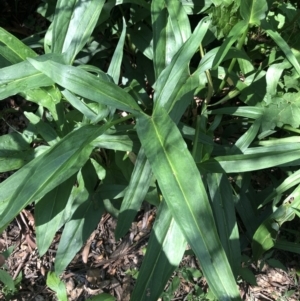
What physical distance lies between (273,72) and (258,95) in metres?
0.12

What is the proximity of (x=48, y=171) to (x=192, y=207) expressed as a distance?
365mm

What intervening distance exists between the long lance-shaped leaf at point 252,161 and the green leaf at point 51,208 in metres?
0.48

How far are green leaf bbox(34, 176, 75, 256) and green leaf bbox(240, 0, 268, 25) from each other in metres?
0.78

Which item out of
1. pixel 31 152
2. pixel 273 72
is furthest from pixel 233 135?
pixel 31 152

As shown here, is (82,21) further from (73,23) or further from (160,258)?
(160,258)

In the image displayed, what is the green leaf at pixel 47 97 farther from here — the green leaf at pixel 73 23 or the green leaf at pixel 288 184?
the green leaf at pixel 288 184

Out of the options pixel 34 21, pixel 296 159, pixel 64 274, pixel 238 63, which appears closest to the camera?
pixel 296 159

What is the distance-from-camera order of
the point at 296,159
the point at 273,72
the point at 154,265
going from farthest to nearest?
the point at 273,72, the point at 296,159, the point at 154,265

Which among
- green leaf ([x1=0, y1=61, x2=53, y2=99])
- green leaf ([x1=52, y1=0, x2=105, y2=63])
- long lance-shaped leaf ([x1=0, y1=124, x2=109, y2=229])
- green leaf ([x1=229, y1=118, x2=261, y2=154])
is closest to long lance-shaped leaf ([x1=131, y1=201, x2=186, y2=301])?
long lance-shaped leaf ([x1=0, y1=124, x2=109, y2=229])

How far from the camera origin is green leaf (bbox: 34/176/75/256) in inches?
57.2

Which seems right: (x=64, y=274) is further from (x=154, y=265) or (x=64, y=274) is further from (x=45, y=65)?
(x=45, y=65)

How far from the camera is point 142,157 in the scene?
133cm

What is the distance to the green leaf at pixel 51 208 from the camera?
1.45 meters

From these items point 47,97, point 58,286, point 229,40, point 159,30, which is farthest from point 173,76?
point 58,286
